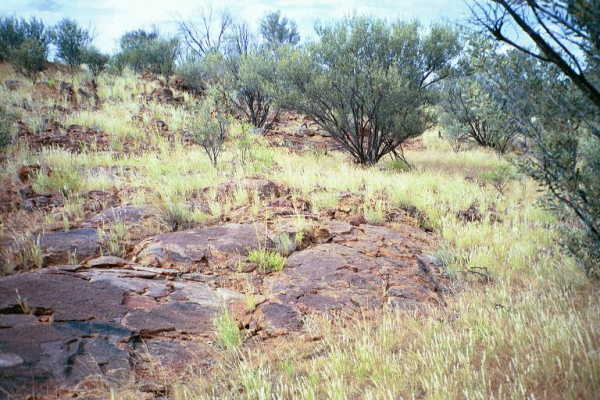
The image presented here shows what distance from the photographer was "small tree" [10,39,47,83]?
17281 millimetres

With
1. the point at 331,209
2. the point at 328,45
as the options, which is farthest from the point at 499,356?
the point at 328,45

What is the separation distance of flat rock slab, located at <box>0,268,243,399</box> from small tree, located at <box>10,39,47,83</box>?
56.5ft

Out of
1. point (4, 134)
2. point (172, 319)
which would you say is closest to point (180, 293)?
point (172, 319)

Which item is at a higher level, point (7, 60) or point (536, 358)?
point (7, 60)

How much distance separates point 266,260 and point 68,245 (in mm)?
2352

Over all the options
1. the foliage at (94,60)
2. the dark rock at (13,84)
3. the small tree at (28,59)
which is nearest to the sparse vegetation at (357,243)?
the dark rock at (13,84)

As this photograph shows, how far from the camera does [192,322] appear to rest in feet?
11.3

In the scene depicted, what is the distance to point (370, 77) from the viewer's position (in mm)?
10758

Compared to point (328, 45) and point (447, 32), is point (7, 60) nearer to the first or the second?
point (328, 45)

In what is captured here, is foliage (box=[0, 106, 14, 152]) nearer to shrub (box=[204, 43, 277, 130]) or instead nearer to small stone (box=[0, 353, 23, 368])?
shrub (box=[204, 43, 277, 130])

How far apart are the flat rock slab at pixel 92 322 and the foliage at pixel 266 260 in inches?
24.4

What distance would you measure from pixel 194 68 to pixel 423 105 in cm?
1272

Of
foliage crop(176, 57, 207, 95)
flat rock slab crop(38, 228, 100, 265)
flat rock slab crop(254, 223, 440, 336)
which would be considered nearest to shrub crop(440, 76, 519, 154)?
flat rock slab crop(254, 223, 440, 336)

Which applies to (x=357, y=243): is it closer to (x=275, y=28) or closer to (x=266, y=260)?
(x=266, y=260)
